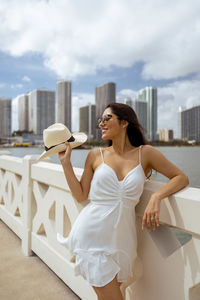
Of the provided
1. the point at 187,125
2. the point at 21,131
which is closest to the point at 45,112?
the point at 21,131

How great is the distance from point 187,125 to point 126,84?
3122 inches

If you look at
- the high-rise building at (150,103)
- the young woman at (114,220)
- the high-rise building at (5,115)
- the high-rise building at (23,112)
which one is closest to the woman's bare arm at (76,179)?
the young woman at (114,220)

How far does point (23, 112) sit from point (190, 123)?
36.4 meters

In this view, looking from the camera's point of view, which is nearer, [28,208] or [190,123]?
[28,208]

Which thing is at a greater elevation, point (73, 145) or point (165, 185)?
point (73, 145)

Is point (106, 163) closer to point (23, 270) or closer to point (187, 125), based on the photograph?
point (23, 270)

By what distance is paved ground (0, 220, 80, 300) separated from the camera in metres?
2.52

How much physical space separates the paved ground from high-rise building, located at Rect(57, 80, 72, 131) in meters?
30.0

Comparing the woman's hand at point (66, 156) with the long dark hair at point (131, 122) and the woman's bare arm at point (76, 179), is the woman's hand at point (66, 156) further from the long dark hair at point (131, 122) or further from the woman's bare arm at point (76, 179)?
the long dark hair at point (131, 122)

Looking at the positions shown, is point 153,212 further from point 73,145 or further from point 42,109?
point 42,109

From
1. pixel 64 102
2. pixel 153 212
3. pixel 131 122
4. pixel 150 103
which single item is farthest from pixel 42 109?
→ pixel 153 212

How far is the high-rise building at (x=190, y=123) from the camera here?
28897 millimetres

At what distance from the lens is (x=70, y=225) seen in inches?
106

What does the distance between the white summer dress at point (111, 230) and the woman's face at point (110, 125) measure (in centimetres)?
27
